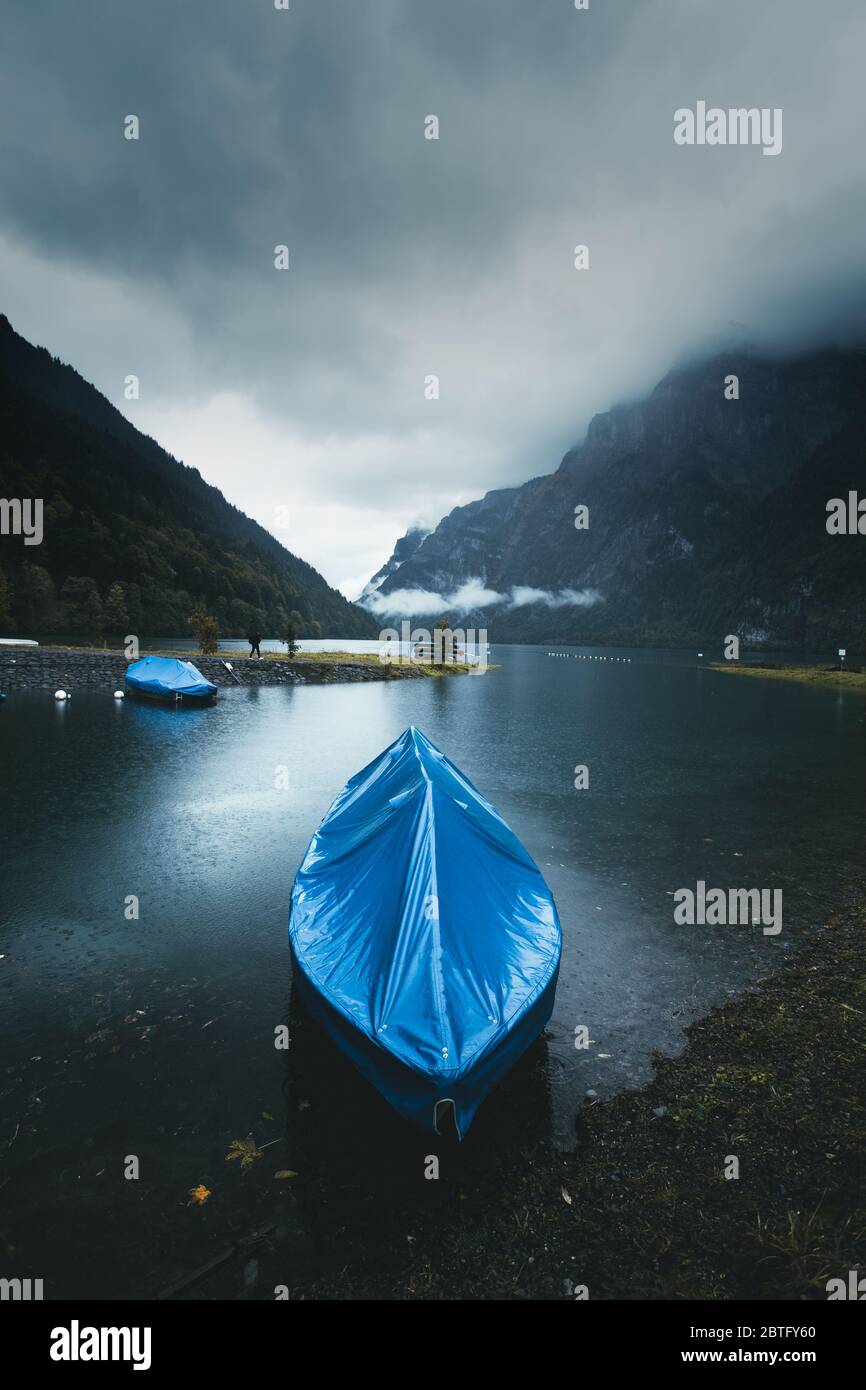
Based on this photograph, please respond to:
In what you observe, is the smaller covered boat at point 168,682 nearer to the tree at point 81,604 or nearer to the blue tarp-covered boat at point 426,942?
the blue tarp-covered boat at point 426,942

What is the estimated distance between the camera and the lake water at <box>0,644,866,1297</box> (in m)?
5.04

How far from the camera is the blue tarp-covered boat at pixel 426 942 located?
16.4 ft

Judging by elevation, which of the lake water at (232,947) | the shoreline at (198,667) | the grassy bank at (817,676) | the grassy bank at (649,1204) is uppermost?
the shoreline at (198,667)

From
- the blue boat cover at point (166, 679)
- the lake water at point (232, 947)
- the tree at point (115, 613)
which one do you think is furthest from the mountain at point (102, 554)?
the lake water at point (232, 947)

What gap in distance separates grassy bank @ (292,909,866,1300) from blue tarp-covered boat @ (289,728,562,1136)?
0.72 meters

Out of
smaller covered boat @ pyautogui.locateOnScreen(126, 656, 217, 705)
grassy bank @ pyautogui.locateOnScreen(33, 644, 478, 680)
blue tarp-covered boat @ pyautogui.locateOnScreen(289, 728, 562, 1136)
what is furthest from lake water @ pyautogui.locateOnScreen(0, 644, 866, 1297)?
grassy bank @ pyautogui.locateOnScreen(33, 644, 478, 680)

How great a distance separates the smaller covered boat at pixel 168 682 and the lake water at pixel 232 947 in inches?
384

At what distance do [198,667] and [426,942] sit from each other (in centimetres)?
4670

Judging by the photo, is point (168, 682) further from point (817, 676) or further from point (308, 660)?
point (817, 676)

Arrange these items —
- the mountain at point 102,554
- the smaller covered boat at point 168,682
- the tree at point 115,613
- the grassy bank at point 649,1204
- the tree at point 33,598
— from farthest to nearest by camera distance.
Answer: the mountain at point 102,554 < the tree at point 33,598 < the tree at point 115,613 < the smaller covered boat at point 168,682 < the grassy bank at point 649,1204

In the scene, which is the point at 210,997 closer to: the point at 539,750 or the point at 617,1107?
the point at 617,1107

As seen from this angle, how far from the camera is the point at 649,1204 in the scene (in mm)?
4754

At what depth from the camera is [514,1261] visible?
430cm
